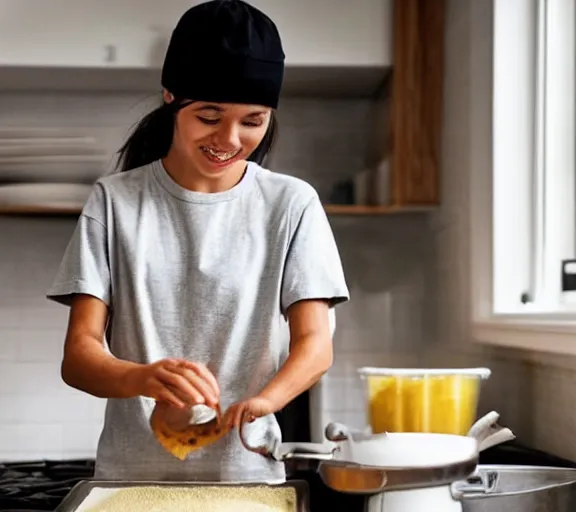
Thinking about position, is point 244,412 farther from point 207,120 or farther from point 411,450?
point 207,120

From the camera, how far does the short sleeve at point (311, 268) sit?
0.95 m

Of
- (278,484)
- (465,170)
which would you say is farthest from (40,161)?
(278,484)

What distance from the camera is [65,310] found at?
2061mm

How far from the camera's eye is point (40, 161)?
5.99 feet

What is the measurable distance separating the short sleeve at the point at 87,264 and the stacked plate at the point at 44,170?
87cm

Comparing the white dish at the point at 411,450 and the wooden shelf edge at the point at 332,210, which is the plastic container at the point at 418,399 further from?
the wooden shelf edge at the point at 332,210

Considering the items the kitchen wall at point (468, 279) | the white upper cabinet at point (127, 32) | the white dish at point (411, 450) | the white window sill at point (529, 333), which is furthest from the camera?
the white upper cabinet at point (127, 32)

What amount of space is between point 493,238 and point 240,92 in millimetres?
757

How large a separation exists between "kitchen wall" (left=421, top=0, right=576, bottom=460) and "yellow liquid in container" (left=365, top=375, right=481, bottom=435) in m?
0.23

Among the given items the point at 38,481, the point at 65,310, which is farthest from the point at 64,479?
the point at 65,310

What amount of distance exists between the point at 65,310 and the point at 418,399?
120 cm

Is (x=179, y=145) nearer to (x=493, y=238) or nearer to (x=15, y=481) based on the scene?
(x=493, y=238)

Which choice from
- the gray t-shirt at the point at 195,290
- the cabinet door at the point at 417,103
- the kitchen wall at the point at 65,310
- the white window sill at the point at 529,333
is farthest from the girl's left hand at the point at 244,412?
the kitchen wall at the point at 65,310

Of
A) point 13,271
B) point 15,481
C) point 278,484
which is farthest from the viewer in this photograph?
point 13,271
